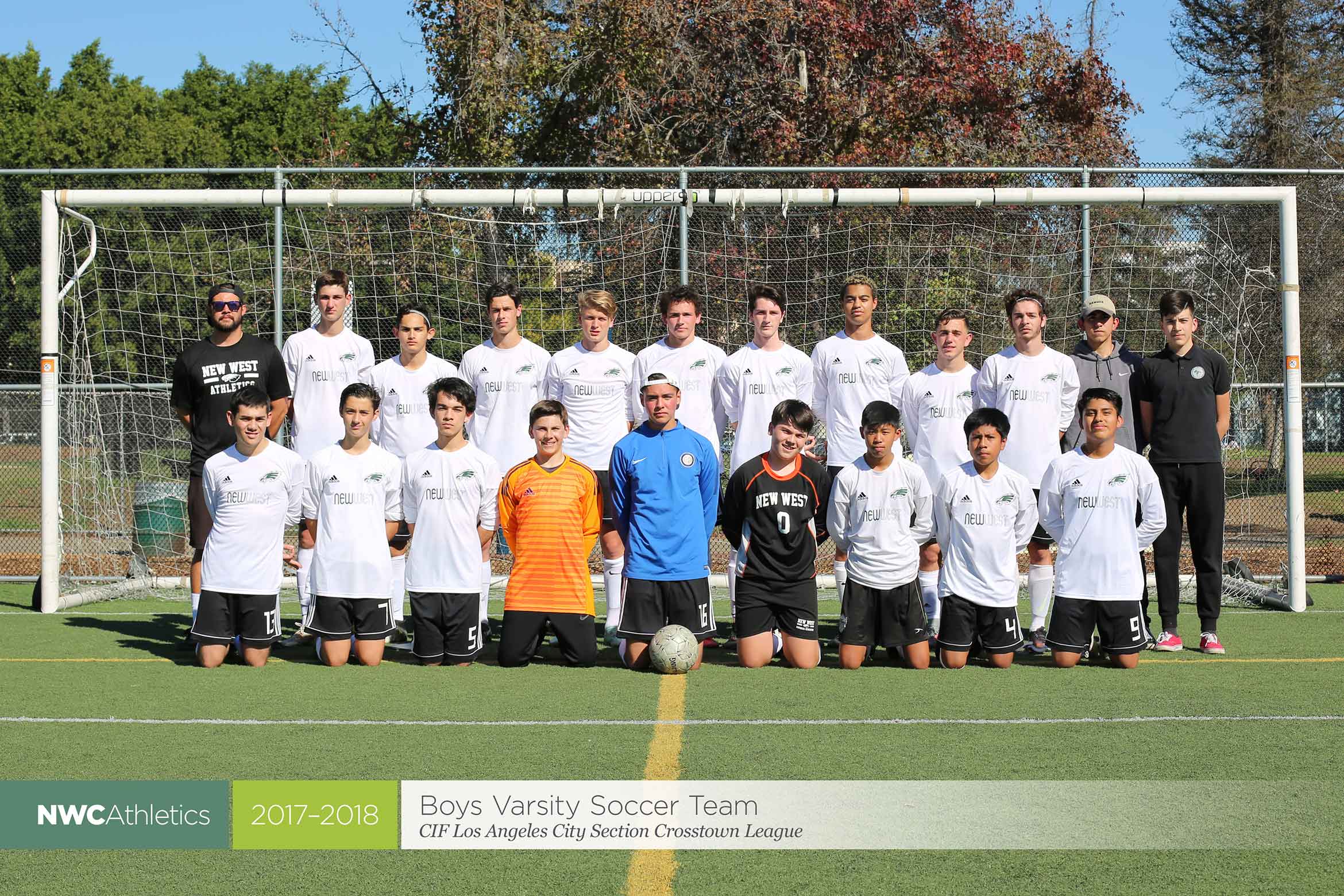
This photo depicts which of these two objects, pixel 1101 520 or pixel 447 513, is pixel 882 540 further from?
pixel 447 513

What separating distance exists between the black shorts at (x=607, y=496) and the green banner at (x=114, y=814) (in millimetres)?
→ 3144

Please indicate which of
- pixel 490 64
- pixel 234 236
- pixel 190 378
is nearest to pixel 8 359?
pixel 490 64

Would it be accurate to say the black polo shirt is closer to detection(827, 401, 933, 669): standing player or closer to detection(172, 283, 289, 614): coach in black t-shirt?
detection(827, 401, 933, 669): standing player

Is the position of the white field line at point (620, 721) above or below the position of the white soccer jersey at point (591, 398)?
below

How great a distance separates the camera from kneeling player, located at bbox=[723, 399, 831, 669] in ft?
23.0

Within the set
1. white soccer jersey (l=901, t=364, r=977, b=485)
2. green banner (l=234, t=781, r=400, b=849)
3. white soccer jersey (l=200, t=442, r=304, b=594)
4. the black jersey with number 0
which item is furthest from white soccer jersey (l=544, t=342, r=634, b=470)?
green banner (l=234, t=781, r=400, b=849)

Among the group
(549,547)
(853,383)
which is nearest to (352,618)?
(549,547)

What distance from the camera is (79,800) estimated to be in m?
4.32

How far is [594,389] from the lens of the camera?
7.92 m

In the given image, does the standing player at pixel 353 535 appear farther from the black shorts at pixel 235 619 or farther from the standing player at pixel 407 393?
the standing player at pixel 407 393

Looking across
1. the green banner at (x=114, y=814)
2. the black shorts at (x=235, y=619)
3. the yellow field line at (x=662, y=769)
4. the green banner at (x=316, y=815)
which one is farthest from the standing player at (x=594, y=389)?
the green banner at (x=114, y=814)

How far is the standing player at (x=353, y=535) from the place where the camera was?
709 centimetres

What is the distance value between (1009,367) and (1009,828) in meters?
4.05

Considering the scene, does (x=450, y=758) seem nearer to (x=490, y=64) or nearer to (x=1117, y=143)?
(x=490, y=64)
